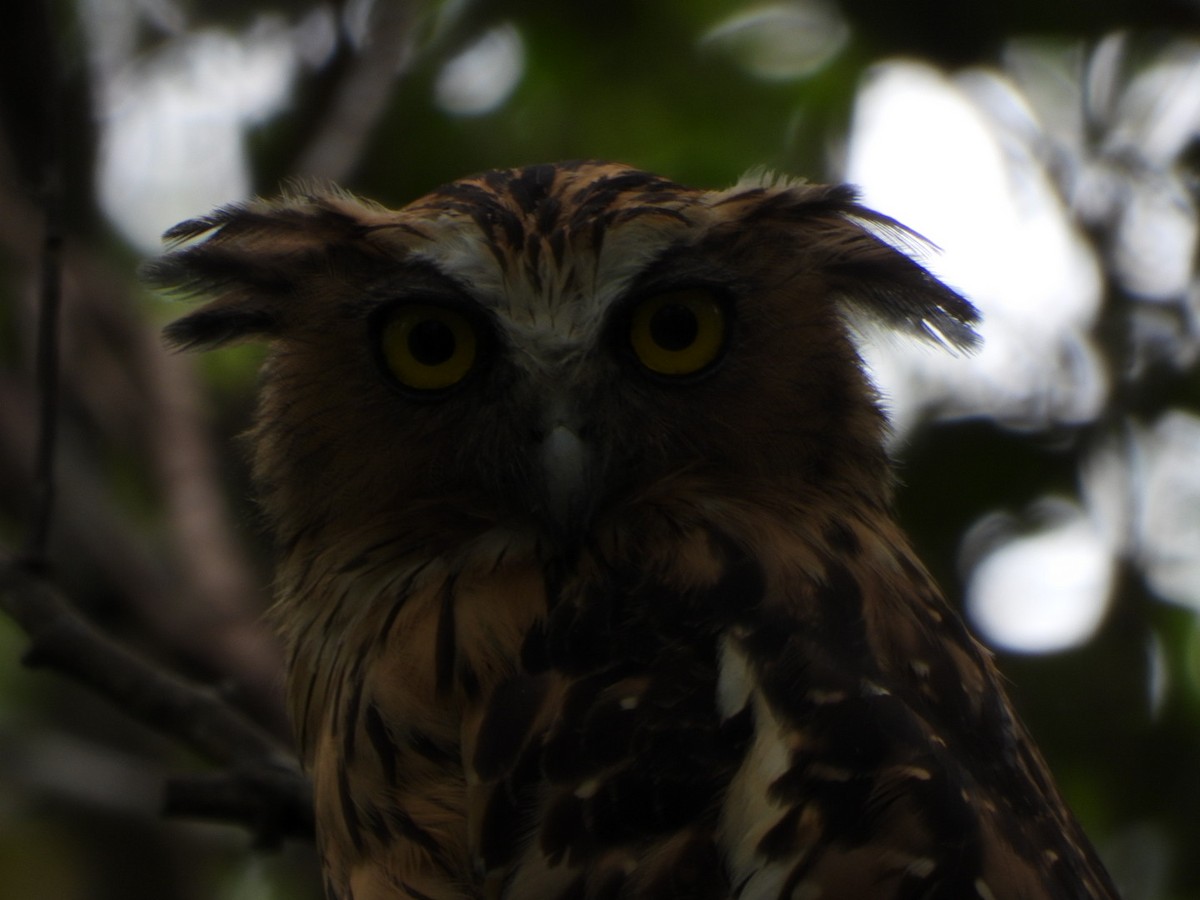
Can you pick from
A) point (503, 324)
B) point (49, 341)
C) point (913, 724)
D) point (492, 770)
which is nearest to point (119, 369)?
point (49, 341)

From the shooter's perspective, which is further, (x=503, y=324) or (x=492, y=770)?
(x=503, y=324)

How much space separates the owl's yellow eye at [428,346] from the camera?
2268 millimetres

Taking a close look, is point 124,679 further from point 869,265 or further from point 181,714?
point 869,265

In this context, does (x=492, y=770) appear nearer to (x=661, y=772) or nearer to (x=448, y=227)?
(x=661, y=772)

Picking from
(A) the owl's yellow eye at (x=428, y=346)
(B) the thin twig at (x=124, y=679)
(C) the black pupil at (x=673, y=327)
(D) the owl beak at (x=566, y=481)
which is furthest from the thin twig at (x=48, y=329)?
(C) the black pupil at (x=673, y=327)

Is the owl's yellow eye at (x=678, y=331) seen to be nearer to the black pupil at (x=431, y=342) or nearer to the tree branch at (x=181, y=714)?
the black pupil at (x=431, y=342)

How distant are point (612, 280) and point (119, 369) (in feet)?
7.55

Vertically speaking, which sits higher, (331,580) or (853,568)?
(853,568)

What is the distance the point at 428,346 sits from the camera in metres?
2.30

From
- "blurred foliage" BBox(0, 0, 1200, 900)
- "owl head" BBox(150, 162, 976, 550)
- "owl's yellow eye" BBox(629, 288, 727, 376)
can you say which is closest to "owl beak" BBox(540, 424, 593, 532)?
"owl head" BBox(150, 162, 976, 550)

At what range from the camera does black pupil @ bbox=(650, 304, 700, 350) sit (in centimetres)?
227

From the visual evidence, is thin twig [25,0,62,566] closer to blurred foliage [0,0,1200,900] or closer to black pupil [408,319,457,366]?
black pupil [408,319,457,366]

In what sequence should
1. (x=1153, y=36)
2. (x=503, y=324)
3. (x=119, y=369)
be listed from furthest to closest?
(x=119, y=369) → (x=1153, y=36) → (x=503, y=324)

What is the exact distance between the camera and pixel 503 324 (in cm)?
223
